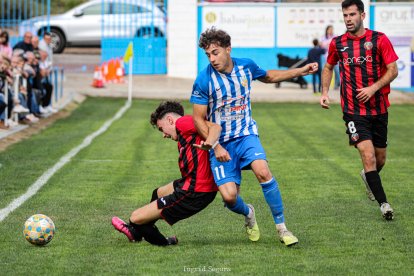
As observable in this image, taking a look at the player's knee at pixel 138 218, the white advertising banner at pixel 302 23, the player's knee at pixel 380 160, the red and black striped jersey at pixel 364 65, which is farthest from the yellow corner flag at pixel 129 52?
the player's knee at pixel 138 218

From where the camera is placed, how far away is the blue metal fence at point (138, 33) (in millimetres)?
34969

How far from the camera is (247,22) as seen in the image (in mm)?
33031

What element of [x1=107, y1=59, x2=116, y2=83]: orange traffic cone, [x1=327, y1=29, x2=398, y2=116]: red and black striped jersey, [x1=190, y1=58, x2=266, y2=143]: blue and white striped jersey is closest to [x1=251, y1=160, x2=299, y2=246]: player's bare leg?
[x1=190, y1=58, x2=266, y2=143]: blue and white striped jersey

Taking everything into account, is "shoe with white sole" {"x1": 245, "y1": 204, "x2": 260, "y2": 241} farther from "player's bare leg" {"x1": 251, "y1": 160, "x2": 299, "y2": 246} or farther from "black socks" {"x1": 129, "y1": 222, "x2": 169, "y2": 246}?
"black socks" {"x1": 129, "y1": 222, "x2": 169, "y2": 246}

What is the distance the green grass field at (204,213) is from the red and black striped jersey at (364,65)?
107 centimetres

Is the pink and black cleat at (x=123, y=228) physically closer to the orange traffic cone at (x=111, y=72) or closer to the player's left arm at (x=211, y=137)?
the player's left arm at (x=211, y=137)

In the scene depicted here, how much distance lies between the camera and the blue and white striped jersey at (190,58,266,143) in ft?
26.0

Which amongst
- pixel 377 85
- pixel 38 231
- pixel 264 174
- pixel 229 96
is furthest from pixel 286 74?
pixel 38 231

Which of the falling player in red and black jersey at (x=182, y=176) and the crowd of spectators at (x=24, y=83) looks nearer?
the falling player in red and black jersey at (x=182, y=176)

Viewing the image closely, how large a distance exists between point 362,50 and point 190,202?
2695mm

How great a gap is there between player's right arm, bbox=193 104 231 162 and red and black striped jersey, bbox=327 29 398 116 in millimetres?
2282

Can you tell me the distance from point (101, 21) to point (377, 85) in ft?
95.9

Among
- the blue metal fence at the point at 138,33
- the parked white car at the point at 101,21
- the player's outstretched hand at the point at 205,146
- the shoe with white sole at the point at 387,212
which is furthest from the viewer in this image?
the parked white car at the point at 101,21

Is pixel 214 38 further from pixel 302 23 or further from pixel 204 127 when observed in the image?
pixel 302 23
